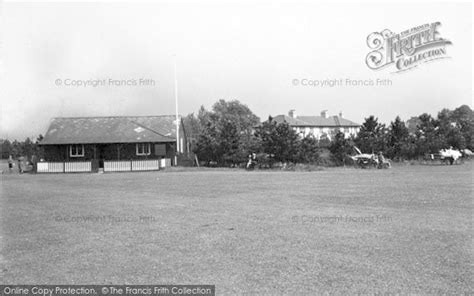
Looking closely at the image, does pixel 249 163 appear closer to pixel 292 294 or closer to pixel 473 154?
pixel 473 154

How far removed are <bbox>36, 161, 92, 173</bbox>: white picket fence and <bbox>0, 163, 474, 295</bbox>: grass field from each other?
22.0m

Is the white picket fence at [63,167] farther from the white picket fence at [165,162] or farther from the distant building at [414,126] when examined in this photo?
the distant building at [414,126]

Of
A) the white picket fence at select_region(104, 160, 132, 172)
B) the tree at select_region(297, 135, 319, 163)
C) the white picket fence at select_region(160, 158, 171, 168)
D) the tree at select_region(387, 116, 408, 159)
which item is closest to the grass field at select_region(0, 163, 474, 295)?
the tree at select_region(297, 135, 319, 163)

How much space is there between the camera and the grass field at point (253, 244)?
5.41m

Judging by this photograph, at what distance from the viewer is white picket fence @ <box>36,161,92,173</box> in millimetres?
33969

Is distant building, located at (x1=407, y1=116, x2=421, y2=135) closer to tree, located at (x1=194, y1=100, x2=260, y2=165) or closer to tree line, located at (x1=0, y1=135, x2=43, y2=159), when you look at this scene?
tree, located at (x1=194, y1=100, x2=260, y2=165)

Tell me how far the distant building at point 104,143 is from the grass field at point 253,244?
1013 inches

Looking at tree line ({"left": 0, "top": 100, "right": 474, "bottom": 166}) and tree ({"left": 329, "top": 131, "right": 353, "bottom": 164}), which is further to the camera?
tree ({"left": 329, "top": 131, "right": 353, "bottom": 164})

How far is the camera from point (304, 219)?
952cm

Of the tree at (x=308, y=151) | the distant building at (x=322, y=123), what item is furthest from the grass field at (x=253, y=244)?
the distant building at (x=322, y=123)

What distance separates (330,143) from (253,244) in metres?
29.7

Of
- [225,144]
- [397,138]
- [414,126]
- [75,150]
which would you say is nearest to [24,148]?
[75,150]

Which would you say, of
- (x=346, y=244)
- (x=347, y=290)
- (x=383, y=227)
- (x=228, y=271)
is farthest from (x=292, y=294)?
(x=383, y=227)

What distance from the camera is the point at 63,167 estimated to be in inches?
1340
